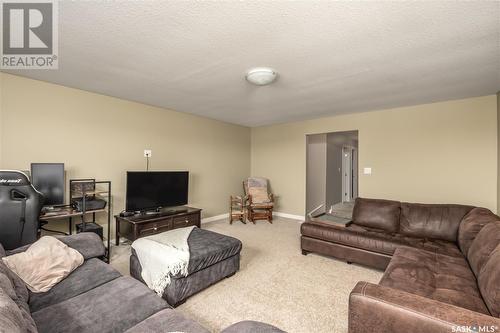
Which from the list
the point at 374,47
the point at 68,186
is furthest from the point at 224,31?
the point at 68,186

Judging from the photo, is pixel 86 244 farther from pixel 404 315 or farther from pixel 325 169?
pixel 325 169

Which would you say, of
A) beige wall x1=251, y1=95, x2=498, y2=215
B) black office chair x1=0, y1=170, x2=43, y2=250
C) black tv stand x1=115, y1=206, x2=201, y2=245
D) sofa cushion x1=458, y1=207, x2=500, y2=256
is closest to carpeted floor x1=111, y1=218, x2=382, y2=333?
black tv stand x1=115, y1=206, x2=201, y2=245

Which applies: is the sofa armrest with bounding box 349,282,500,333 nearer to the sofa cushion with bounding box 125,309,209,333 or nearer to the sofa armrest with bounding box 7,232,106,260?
the sofa cushion with bounding box 125,309,209,333

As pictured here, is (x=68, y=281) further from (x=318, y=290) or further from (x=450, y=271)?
(x=450, y=271)

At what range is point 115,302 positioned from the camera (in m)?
1.42

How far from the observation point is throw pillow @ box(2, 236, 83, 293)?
156 centimetres

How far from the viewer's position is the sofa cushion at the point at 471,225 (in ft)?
7.38

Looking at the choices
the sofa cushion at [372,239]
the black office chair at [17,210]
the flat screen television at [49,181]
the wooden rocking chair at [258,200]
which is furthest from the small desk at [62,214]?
the wooden rocking chair at [258,200]

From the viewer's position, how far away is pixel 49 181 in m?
2.79

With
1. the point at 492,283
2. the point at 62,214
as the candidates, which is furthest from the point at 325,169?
the point at 62,214

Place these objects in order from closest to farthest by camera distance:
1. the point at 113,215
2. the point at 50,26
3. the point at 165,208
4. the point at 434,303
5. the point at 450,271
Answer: the point at 434,303 → the point at 50,26 → the point at 450,271 → the point at 113,215 → the point at 165,208

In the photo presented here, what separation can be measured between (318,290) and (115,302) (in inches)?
73.8

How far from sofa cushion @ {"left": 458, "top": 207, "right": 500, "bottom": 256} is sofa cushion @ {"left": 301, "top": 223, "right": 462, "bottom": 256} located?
0.11 meters

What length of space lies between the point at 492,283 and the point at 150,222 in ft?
12.0
